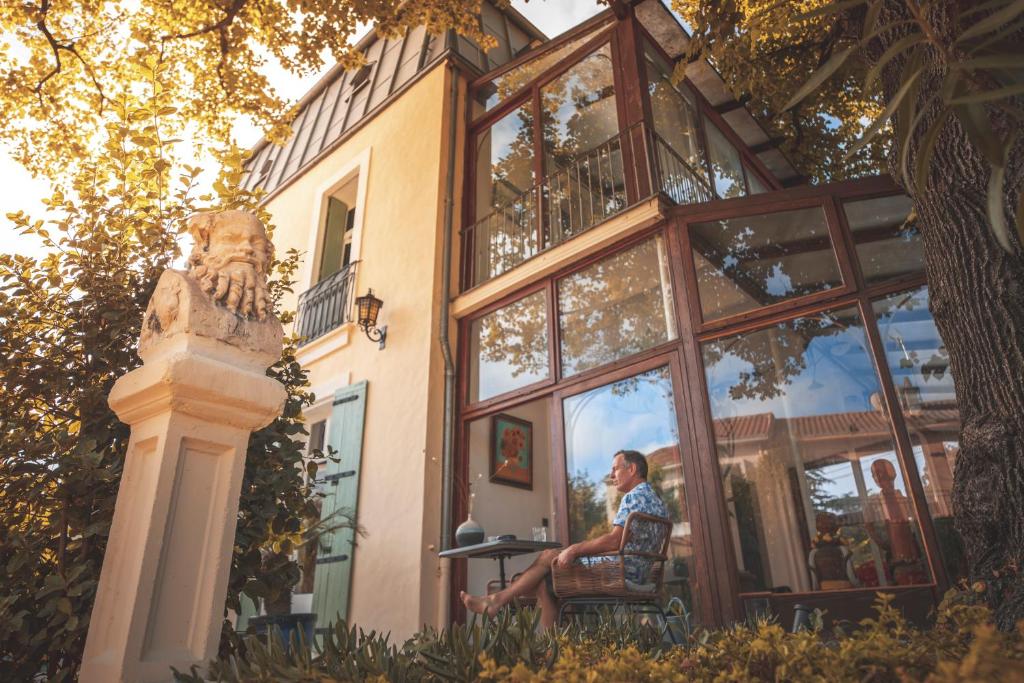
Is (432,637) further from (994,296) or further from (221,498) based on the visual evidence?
(994,296)

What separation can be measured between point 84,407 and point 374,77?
8.03m

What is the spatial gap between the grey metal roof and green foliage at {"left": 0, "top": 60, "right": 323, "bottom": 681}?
214 inches

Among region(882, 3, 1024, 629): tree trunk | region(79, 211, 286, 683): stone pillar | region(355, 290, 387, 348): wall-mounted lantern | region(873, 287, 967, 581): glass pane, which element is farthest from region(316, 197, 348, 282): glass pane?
region(882, 3, 1024, 629): tree trunk

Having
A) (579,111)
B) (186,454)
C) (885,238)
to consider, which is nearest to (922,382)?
(885,238)

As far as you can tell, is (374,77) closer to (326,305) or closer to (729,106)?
(326,305)

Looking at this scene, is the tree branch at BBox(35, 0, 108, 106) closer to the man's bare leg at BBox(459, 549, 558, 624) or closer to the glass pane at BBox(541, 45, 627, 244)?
the glass pane at BBox(541, 45, 627, 244)

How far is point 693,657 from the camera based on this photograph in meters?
1.36

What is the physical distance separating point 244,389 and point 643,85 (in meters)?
5.33

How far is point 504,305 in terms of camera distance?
665 cm

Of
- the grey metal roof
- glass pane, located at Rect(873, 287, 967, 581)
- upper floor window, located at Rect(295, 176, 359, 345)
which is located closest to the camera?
glass pane, located at Rect(873, 287, 967, 581)

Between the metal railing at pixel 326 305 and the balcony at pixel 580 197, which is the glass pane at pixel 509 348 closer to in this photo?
the balcony at pixel 580 197

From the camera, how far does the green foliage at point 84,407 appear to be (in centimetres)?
245

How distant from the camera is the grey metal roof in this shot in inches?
341

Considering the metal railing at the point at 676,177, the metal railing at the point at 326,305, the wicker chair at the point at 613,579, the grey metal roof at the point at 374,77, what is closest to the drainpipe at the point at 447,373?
the grey metal roof at the point at 374,77
